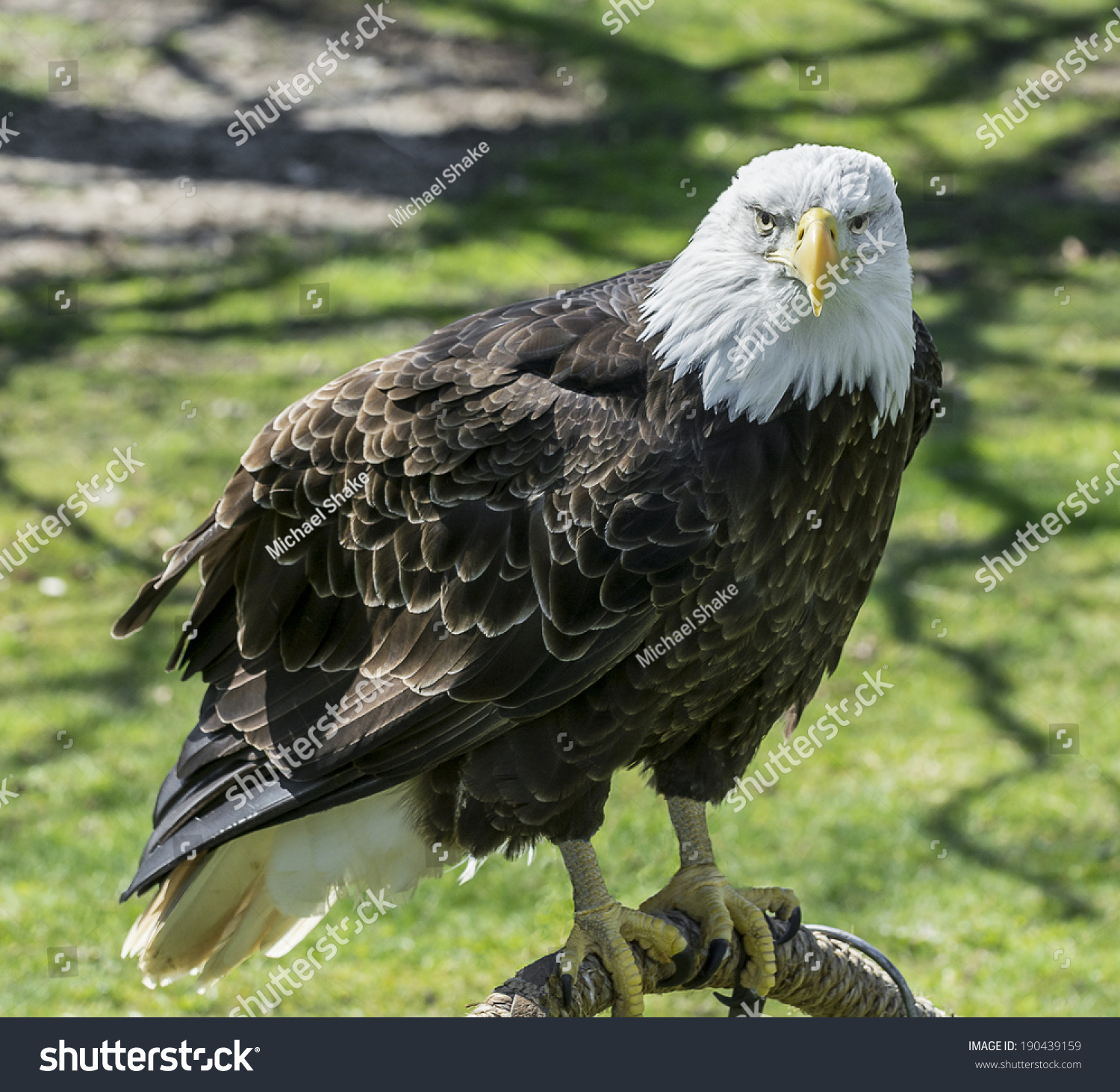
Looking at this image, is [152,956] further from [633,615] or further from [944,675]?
[944,675]

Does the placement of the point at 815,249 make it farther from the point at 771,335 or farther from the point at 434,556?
the point at 434,556

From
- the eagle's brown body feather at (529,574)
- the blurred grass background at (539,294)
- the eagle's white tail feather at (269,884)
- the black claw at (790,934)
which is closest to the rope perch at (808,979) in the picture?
the black claw at (790,934)

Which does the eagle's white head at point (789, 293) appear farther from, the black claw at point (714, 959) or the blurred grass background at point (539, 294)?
the blurred grass background at point (539, 294)

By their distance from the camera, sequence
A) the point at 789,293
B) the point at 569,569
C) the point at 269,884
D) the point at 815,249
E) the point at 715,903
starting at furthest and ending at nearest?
the point at 269,884
the point at 715,903
the point at 569,569
the point at 789,293
the point at 815,249

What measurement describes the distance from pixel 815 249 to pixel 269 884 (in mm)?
2116

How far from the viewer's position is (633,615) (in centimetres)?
303

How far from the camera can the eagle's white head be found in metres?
2.90

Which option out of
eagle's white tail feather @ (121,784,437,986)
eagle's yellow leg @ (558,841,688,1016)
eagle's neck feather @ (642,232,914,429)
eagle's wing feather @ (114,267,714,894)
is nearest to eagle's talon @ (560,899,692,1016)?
eagle's yellow leg @ (558,841,688,1016)

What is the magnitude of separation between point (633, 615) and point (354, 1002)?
240 cm

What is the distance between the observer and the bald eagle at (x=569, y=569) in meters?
2.97

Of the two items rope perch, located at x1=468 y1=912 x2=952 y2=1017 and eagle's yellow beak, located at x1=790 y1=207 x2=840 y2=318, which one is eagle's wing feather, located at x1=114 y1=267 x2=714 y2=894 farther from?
rope perch, located at x1=468 y1=912 x2=952 y2=1017

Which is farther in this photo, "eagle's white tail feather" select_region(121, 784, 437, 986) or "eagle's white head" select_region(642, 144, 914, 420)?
"eagle's white tail feather" select_region(121, 784, 437, 986)

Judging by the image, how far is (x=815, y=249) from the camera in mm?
2789

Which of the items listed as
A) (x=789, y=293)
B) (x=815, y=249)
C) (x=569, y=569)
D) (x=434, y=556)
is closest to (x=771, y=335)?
(x=789, y=293)
